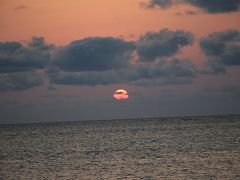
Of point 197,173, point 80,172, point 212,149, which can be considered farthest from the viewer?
point 212,149

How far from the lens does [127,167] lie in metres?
56.2

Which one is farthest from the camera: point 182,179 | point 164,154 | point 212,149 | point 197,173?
point 212,149

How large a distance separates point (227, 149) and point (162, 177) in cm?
2884

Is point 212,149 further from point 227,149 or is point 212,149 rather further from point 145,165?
point 145,165

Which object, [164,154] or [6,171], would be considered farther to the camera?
[164,154]

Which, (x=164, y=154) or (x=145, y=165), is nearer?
(x=145, y=165)

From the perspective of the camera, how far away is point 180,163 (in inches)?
2298

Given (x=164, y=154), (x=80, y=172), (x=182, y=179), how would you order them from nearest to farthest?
(x=182, y=179) < (x=80, y=172) < (x=164, y=154)

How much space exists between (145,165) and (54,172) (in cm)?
1143

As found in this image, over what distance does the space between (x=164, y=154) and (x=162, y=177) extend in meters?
22.8

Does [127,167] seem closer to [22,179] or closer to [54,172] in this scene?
[54,172]

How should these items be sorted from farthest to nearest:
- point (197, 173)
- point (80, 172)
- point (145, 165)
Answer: point (145, 165), point (80, 172), point (197, 173)

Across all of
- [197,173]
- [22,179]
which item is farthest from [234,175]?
[22,179]

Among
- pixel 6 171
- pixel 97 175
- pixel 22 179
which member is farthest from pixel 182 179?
pixel 6 171
